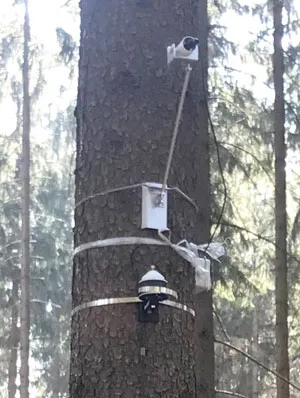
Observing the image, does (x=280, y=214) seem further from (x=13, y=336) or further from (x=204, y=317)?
(x=13, y=336)

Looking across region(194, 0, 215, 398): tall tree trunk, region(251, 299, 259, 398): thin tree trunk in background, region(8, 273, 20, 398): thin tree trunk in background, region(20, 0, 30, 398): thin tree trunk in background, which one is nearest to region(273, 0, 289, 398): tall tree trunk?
region(194, 0, 215, 398): tall tree trunk

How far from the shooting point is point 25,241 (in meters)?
13.1

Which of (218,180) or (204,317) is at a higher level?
(218,180)

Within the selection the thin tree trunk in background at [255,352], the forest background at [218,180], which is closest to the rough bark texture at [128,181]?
the forest background at [218,180]

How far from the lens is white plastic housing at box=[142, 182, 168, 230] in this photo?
2.21m

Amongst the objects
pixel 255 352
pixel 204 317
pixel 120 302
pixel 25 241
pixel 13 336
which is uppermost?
pixel 25 241

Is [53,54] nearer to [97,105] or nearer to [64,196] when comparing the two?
[64,196]

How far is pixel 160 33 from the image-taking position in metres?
2.39

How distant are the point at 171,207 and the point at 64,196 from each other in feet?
52.8

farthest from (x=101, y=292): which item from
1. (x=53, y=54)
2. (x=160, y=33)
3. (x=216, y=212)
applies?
(x=53, y=54)

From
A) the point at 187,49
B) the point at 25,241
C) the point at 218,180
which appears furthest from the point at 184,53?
the point at 25,241

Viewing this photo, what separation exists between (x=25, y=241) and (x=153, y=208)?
36.5ft

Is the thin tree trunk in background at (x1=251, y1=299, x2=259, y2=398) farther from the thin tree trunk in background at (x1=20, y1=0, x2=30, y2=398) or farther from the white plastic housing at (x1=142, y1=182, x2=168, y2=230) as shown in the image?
the white plastic housing at (x1=142, y1=182, x2=168, y2=230)

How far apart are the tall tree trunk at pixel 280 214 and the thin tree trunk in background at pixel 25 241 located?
528 centimetres
